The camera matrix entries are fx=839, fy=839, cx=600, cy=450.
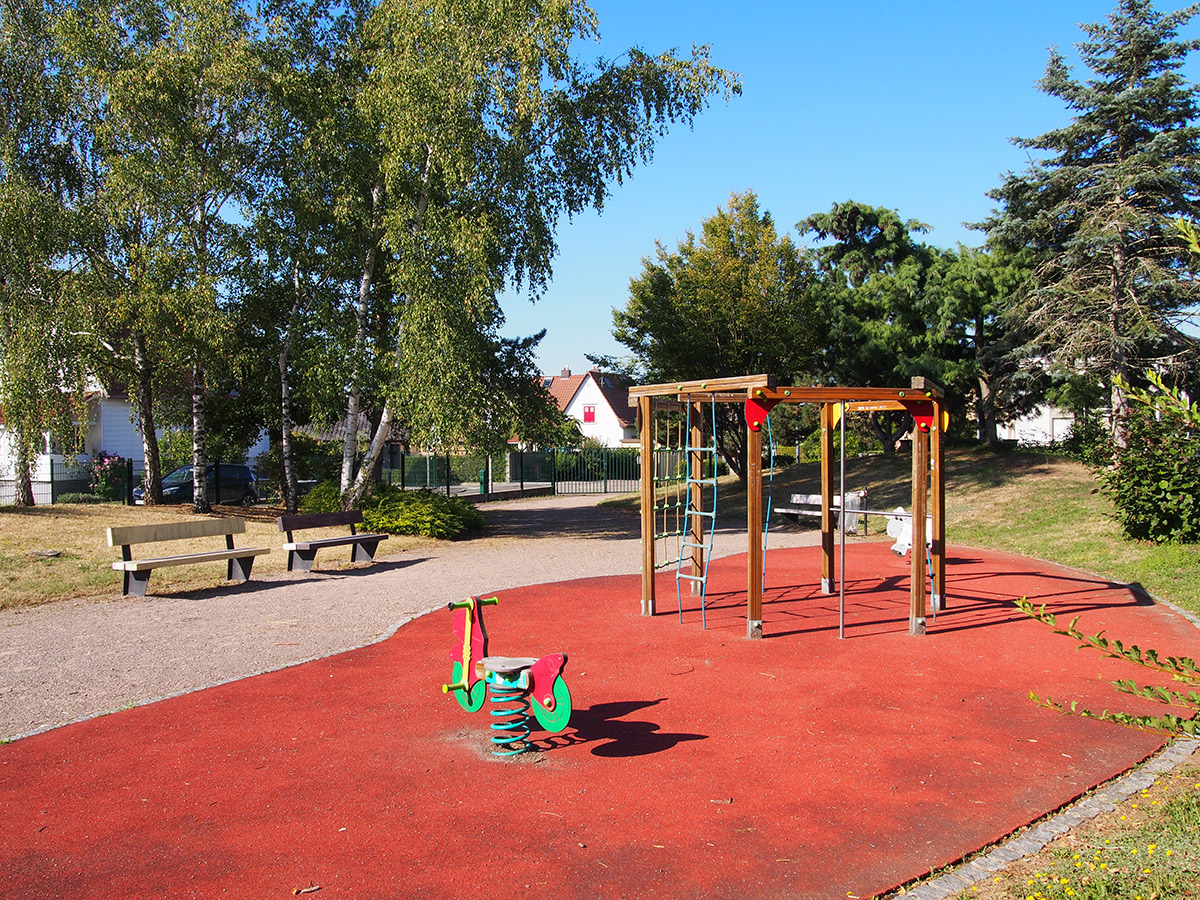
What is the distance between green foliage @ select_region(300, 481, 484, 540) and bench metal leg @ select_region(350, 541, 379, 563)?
9.05 ft

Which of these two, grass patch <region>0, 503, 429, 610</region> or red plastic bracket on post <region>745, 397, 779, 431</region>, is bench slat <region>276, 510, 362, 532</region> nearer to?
grass patch <region>0, 503, 429, 610</region>

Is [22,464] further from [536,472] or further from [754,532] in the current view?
[536,472]

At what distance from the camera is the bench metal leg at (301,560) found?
550 inches

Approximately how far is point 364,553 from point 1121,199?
18413 millimetres

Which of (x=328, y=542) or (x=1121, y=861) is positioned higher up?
(x=328, y=542)

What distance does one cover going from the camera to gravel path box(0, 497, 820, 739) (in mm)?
7627

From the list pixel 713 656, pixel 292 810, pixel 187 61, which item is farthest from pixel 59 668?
pixel 187 61

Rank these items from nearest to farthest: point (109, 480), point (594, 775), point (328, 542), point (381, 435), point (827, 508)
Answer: point (594, 775) < point (827, 508) < point (328, 542) < point (381, 435) < point (109, 480)

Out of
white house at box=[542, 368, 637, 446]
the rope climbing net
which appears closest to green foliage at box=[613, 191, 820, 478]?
the rope climbing net

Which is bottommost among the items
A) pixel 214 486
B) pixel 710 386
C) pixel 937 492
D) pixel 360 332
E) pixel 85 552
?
pixel 85 552

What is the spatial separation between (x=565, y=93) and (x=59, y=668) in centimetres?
1532

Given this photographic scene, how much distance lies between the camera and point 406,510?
18609mm

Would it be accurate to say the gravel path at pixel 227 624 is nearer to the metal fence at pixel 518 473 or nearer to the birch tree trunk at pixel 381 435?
the birch tree trunk at pixel 381 435

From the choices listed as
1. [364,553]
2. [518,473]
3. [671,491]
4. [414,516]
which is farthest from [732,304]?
[518,473]
